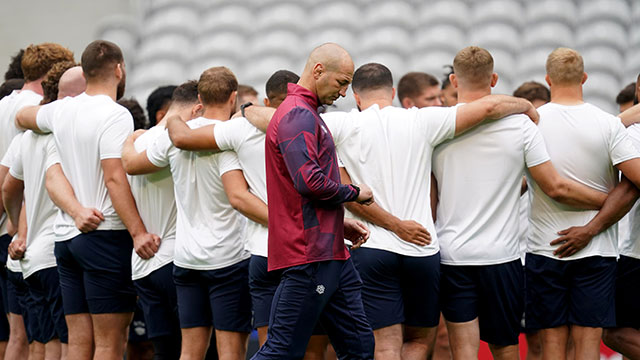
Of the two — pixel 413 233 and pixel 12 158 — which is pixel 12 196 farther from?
pixel 413 233

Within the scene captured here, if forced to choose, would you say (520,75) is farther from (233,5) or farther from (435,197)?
(435,197)

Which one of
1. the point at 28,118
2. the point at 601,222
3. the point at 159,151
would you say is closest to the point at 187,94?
the point at 159,151

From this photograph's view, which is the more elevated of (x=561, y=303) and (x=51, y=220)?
(x=51, y=220)

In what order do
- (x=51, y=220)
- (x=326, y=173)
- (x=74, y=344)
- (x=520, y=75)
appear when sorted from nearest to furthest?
(x=326, y=173)
(x=74, y=344)
(x=51, y=220)
(x=520, y=75)

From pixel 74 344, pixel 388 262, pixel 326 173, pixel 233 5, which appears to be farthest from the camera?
pixel 233 5

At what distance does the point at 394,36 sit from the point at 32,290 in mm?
5934

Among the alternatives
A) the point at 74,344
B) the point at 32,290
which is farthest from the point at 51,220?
the point at 74,344

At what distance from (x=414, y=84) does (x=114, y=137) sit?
2.68 meters

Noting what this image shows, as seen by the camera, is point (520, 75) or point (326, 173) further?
point (520, 75)

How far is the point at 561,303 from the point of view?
156 inches

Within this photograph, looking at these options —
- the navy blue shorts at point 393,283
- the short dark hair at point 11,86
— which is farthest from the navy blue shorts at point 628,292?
the short dark hair at point 11,86

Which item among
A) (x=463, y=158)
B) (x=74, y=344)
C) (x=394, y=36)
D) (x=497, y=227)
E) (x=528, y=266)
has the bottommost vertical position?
(x=74, y=344)

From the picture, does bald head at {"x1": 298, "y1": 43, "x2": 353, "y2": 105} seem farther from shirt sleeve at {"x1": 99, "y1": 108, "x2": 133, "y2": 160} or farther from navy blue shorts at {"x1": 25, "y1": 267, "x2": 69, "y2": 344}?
navy blue shorts at {"x1": 25, "y1": 267, "x2": 69, "y2": 344}

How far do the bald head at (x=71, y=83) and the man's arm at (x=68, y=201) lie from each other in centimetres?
49
